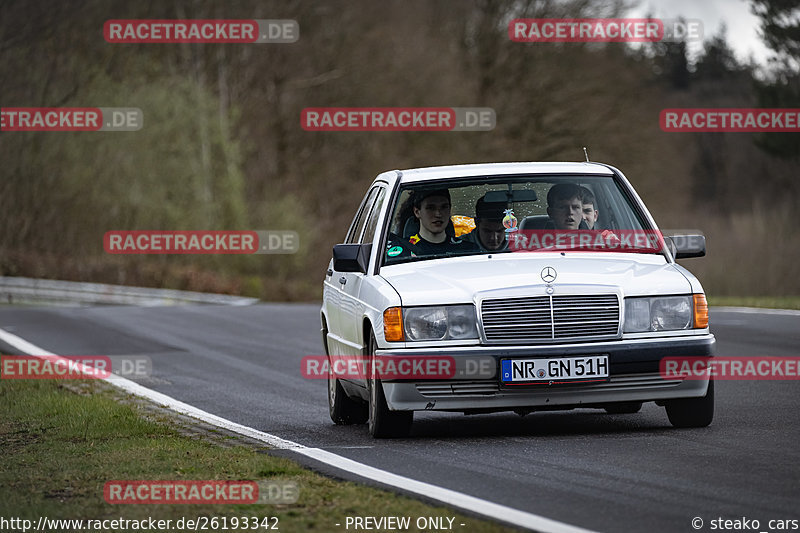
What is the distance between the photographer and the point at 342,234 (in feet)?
175

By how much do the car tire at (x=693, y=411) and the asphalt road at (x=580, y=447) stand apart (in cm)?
12

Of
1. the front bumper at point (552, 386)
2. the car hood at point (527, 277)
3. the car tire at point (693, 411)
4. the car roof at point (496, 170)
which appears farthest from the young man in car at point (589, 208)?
the car tire at point (693, 411)

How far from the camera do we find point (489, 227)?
32.8 feet

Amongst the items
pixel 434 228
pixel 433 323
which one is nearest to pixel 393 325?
pixel 433 323

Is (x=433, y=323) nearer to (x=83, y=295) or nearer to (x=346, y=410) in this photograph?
(x=346, y=410)

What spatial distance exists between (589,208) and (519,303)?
151 cm

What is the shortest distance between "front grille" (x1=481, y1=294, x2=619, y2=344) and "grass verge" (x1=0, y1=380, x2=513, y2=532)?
1.67 metres

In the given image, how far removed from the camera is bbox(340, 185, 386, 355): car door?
994cm

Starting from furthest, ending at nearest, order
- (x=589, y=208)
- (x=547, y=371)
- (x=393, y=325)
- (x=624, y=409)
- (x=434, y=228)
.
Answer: (x=624, y=409)
(x=589, y=208)
(x=434, y=228)
(x=393, y=325)
(x=547, y=371)

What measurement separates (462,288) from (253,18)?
4483 cm

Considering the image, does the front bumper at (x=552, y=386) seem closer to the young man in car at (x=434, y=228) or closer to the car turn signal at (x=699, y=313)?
the car turn signal at (x=699, y=313)

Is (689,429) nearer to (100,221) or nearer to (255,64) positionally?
(100,221)

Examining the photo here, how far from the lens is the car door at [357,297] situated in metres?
9.94

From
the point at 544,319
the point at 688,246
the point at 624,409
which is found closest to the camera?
the point at 544,319
